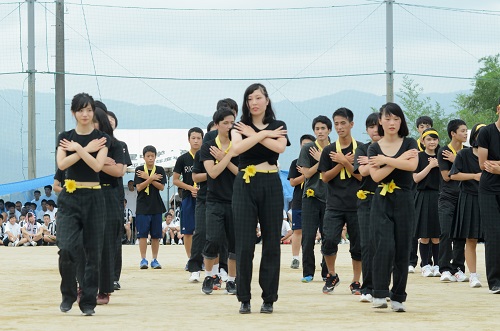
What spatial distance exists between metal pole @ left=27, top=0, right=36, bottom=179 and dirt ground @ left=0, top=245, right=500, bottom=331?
1423 centimetres

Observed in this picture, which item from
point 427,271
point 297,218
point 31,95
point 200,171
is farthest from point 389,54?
point 200,171

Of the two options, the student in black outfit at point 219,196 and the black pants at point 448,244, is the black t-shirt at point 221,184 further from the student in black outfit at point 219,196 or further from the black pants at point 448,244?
the black pants at point 448,244

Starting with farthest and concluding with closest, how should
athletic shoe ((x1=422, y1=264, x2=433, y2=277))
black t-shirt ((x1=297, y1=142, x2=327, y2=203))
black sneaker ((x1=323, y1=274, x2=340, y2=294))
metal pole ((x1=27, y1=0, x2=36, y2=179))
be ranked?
metal pole ((x1=27, y1=0, x2=36, y2=179))
athletic shoe ((x1=422, y1=264, x2=433, y2=277))
black t-shirt ((x1=297, y1=142, x2=327, y2=203))
black sneaker ((x1=323, y1=274, x2=340, y2=294))

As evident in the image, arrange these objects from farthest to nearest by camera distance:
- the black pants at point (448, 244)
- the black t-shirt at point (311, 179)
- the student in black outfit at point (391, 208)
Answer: the black pants at point (448, 244), the black t-shirt at point (311, 179), the student in black outfit at point (391, 208)

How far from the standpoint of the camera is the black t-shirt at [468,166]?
1402 centimetres

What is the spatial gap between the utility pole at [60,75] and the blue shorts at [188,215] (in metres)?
14.0

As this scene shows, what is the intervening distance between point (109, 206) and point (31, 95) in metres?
18.7

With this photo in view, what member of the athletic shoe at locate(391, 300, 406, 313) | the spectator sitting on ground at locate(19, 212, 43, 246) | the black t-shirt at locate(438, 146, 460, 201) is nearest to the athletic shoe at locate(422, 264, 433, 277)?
the black t-shirt at locate(438, 146, 460, 201)

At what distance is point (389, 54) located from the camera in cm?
2841

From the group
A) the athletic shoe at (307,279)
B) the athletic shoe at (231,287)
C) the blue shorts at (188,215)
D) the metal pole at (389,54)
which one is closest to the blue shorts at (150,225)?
the blue shorts at (188,215)

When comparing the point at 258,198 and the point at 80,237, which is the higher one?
the point at 258,198

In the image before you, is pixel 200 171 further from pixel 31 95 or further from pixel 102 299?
pixel 31 95

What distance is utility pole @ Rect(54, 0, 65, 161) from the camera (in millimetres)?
29000

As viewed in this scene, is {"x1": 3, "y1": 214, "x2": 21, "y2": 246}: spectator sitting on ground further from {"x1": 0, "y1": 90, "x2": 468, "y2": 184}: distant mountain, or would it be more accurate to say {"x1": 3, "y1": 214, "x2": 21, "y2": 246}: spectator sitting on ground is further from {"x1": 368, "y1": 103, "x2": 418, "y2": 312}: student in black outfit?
{"x1": 368, "y1": 103, "x2": 418, "y2": 312}: student in black outfit
